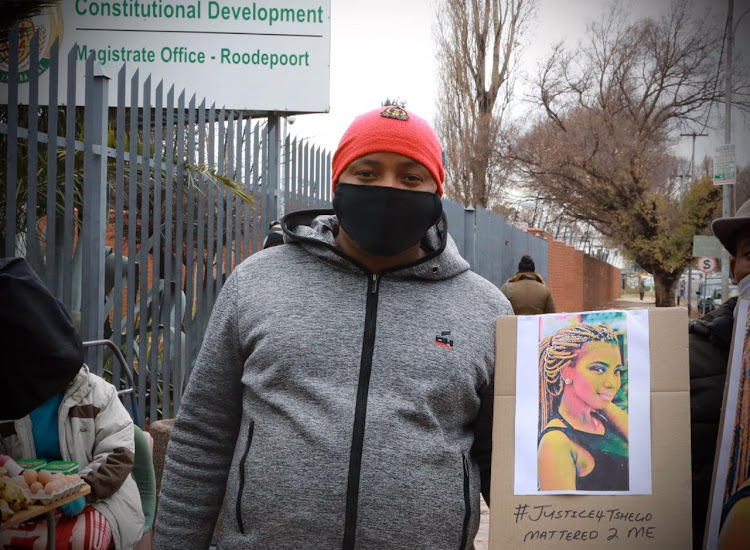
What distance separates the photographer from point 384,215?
1.82 meters

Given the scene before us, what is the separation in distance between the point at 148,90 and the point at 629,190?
990 inches

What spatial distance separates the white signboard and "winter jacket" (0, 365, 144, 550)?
667cm

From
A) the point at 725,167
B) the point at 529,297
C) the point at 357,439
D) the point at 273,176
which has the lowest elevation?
the point at 529,297

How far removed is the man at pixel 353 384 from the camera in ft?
5.30

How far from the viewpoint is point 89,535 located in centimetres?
291

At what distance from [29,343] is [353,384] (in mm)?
1639

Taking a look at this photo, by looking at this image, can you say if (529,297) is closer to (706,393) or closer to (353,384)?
(706,393)

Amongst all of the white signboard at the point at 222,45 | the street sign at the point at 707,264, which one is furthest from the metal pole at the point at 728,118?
the white signboard at the point at 222,45

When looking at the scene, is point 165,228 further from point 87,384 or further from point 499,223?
point 499,223

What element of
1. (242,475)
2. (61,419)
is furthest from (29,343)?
(242,475)

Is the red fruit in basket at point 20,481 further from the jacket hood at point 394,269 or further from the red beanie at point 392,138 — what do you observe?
the red beanie at point 392,138

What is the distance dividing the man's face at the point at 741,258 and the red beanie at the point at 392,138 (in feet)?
2.61

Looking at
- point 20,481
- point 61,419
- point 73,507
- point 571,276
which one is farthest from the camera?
point 571,276

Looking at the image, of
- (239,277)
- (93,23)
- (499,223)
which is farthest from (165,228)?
(499,223)
